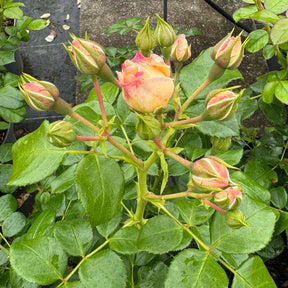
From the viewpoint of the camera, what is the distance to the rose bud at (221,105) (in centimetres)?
54

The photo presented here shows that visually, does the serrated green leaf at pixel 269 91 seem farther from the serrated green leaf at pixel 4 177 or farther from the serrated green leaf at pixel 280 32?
the serrated green leaf at pixel 4 177

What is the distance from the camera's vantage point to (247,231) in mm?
623

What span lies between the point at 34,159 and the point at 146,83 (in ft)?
1.01

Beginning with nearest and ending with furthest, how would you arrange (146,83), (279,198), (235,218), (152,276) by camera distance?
(146,83), (235,218), (152,276), (279,198)

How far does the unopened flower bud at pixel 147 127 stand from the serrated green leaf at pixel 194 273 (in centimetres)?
24

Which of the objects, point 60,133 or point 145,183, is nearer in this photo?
point 60,133

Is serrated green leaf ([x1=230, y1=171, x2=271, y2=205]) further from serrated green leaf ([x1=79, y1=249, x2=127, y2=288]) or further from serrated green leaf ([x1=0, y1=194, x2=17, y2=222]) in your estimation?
serrated green leaf ([x1=0, y1=194, x2=17, y2=222])

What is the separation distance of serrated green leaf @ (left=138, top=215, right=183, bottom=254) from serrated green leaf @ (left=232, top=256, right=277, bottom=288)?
0.13 m

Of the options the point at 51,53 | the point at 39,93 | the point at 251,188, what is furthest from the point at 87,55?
the point at 51,53

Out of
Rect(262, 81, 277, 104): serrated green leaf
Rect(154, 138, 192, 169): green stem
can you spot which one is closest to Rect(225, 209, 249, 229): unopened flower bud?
Rect(154, 138, 192, 169): green stem

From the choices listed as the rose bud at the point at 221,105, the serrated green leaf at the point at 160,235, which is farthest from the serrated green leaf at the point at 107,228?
the rose bud at the point at 221,105

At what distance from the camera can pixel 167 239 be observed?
65cm

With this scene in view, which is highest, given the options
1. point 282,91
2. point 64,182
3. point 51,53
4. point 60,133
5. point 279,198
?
point 60,133

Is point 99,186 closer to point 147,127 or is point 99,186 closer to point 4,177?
point 147,127
